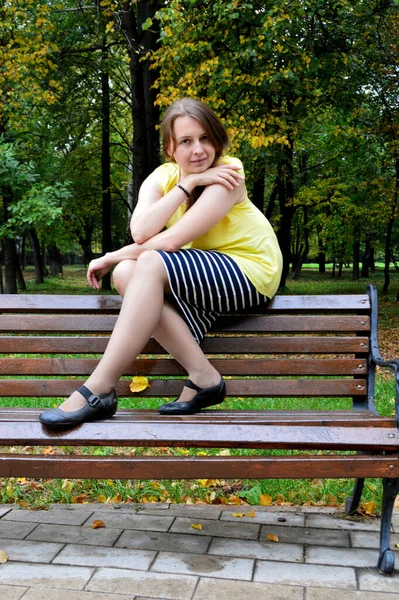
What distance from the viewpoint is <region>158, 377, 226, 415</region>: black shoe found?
110 inches

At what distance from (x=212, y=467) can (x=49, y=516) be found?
116 cm

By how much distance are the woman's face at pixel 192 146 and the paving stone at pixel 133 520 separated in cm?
163

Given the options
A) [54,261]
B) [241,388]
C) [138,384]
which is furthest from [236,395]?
[54,261]

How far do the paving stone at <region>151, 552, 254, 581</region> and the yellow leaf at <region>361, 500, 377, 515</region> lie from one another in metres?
0.80

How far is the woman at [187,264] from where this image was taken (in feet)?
8.59

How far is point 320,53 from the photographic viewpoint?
32.6 ft

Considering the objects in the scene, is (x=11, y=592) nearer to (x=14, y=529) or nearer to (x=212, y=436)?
(x=14, y=529)

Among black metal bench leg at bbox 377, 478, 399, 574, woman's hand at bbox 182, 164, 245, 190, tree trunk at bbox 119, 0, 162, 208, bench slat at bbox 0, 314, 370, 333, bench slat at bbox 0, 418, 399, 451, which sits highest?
tree trunk at bbox 119, 0, 162, 208

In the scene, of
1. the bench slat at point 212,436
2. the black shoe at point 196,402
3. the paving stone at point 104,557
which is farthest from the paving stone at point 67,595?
the black shoe at point 196,402

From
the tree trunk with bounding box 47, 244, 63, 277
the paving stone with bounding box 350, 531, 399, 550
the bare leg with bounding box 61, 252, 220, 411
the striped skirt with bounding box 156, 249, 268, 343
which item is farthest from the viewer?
the tree trunk with bounding box 47, 244, 63, 277

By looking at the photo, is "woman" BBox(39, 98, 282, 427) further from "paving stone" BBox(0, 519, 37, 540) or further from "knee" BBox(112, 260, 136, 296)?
"paving stone" BBox(0, 519, 37, 540)

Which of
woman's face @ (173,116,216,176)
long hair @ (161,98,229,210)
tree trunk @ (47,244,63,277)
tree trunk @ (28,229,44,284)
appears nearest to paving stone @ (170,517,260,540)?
long hair @ (161,98,229,210)

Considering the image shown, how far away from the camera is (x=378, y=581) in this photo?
2482 millimetres

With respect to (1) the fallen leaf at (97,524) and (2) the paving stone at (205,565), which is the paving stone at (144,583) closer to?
(2) the paving stone at (205,565)
